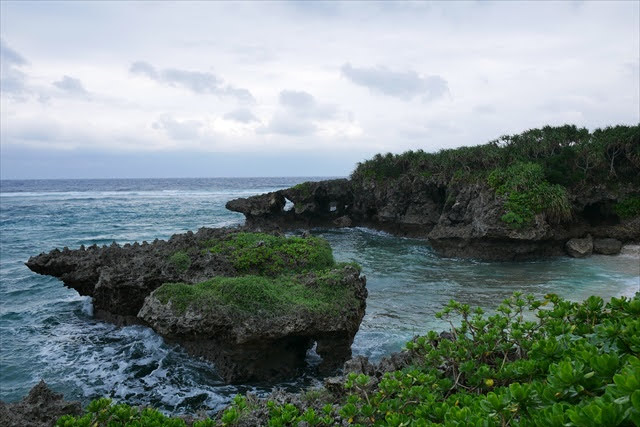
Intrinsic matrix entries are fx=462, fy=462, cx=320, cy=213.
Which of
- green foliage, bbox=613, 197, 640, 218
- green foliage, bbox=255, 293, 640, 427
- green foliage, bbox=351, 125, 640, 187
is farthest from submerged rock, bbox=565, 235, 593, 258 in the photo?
green foliage, bbox=255, 293, 640, 427

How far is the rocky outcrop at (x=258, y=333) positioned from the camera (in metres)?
9.52

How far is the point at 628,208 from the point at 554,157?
4.80m

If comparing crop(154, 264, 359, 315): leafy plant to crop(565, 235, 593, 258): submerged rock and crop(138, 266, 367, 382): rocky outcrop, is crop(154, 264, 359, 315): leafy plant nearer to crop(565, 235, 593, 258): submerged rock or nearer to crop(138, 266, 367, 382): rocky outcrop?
crop(138, 266, 367, 382): rocky outcrop

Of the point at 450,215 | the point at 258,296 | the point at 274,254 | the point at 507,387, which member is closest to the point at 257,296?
the point at 258,296

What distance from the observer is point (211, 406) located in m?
9.03

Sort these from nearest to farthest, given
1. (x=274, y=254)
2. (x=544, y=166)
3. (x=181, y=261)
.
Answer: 1. (x=181, y=261)
2. (x=274, y=254)
3. (x=544, y=166)

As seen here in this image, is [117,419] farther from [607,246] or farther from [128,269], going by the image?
[607,246]

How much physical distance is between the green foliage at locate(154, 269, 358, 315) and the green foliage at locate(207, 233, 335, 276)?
1.46 m

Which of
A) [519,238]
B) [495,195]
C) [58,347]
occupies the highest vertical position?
[495,195]

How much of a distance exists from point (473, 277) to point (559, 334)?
52.6 feet

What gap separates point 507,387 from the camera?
4.34m

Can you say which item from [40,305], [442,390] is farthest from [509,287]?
[40,305]

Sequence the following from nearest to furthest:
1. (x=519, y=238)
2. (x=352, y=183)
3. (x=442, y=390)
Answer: (x=442, y=390) < (x=519, y=238) < (x=352, y=183)

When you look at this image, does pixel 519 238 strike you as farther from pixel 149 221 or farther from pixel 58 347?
pixel 149 221
